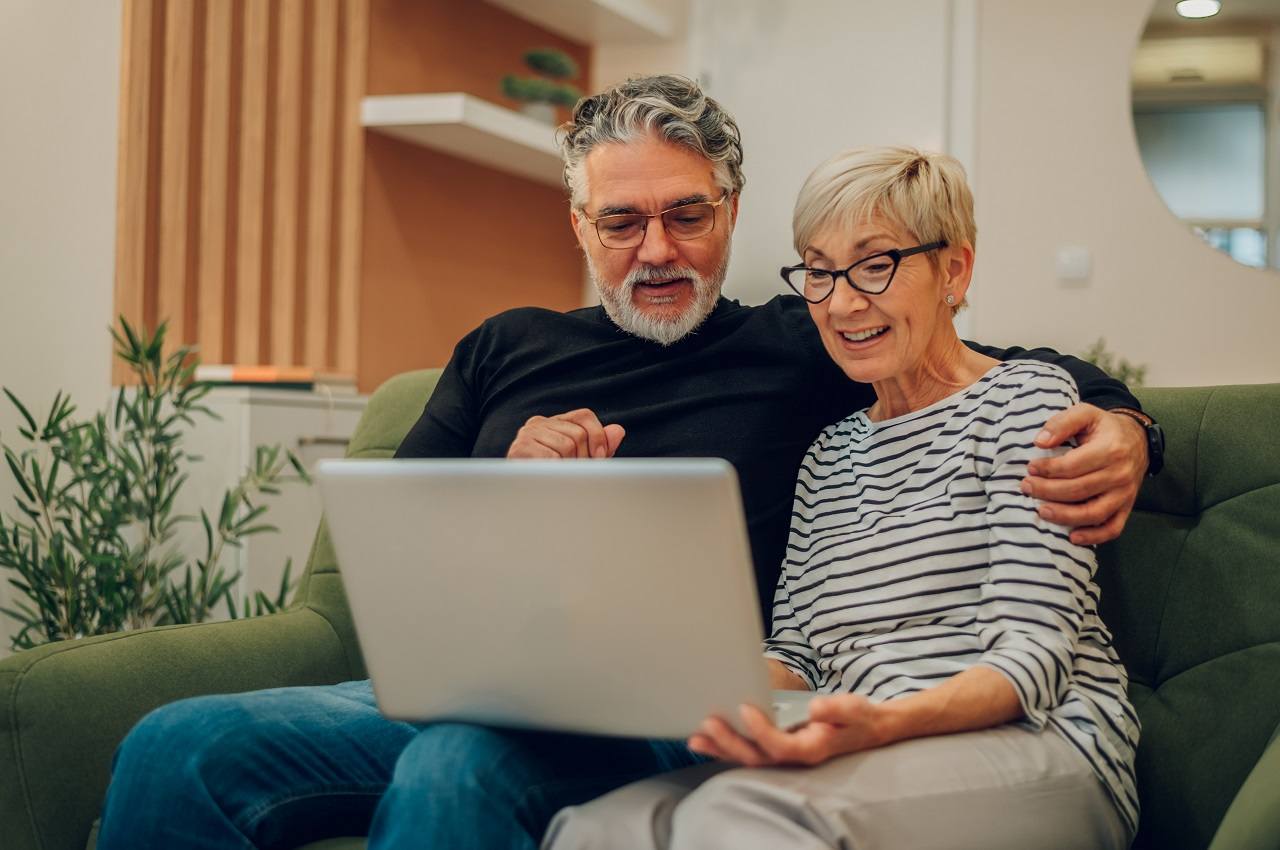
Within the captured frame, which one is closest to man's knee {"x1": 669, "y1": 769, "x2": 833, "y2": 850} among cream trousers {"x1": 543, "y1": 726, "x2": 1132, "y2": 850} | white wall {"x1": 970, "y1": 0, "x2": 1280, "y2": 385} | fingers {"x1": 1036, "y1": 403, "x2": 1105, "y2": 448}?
cream trousers {"x1": 543, "y1": 726, "x2": 1132, "y2": 850}

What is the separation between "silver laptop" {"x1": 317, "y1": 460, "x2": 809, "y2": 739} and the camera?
96cm

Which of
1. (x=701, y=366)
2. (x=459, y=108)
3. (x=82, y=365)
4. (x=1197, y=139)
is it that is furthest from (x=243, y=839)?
(x=1197, y=139)

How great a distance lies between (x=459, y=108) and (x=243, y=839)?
2.68m

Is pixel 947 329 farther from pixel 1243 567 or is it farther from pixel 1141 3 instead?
pixel 1141 3

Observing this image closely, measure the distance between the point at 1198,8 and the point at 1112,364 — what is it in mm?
1088

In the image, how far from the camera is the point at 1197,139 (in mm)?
3930

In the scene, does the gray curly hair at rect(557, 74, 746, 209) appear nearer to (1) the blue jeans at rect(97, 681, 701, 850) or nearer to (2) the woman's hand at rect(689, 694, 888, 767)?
(1) the blue jeans at rect(97, 681, 701, 850)

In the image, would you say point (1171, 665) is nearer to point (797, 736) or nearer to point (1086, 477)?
point (1086, 477)

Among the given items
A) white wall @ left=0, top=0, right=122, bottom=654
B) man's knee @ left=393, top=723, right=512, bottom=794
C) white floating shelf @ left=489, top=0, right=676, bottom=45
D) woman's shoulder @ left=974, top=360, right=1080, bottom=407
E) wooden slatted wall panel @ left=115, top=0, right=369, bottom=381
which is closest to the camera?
man's knee @ left=393, top=723, right=512, bottom=794

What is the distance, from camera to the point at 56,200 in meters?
2.84

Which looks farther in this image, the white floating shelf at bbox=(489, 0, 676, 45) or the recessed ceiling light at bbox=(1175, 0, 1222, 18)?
the white floating shelf at bbox=(489, 0, 676, 45)

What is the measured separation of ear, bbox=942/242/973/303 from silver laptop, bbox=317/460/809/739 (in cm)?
52

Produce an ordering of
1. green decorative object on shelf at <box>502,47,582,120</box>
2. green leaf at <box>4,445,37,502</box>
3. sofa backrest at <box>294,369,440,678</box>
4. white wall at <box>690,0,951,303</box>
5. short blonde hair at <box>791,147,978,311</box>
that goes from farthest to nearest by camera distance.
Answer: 1. white wall at <box>690,0,951,303</box>
2. green decorative object on shelf at <box>502,47,582,120</box>
3. green leaf at <box>4,445,37,502</box>
4. sofa backrest at <box>294,369,440,678</box>
5. short blonde hair at <box>791,147,978,311</box>

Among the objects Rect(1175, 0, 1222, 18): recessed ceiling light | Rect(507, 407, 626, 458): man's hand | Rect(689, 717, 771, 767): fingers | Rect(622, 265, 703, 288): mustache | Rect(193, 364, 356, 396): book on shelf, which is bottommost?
Rect(689, 717, 771, 767): fingers
